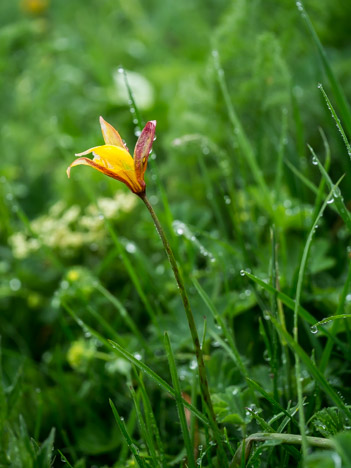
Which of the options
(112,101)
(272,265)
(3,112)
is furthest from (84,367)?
(3,112)

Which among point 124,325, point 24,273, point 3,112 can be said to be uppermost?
point 3,112

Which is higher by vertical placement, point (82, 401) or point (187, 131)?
point (187, 131)

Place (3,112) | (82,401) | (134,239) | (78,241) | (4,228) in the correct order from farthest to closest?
1. (3,112)
2. (4,228)
3. (134,239)
4. (78,241)
5. (82,401)

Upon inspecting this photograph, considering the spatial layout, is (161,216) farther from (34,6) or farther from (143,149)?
(34,6)

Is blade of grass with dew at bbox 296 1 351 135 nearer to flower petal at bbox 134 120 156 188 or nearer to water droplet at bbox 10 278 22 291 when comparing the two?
flower petal at bbox 134 120 156 188

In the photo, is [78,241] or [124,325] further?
[78,241]

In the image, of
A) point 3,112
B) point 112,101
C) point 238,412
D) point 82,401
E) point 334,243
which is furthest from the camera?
point 3,112

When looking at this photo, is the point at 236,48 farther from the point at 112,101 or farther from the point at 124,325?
the point at 124,325
